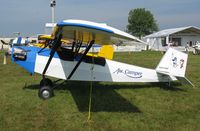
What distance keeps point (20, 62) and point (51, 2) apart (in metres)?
15.2

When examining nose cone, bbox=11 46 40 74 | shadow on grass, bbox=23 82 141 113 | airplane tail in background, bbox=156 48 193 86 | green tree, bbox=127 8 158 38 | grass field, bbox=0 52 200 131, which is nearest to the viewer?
grass field, bbox=0 52 200 131

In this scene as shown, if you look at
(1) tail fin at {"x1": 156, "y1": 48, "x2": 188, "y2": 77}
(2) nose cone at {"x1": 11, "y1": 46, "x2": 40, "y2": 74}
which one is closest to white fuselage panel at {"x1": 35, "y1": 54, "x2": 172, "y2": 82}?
(2) nose cone at {"x1": 11, "y1": 46, "x2": 40, "y2": 74}

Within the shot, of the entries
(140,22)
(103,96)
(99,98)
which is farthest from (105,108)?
(140,22)

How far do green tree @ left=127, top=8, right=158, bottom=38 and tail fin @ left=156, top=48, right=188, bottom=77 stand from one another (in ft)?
313

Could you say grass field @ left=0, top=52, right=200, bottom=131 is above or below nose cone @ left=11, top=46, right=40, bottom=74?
below

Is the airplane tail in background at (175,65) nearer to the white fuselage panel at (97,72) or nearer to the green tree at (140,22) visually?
the white fuselage panel at (97,72)

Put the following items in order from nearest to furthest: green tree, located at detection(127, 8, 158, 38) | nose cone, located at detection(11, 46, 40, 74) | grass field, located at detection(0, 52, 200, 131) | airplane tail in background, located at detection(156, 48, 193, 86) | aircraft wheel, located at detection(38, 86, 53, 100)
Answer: grass field, located at detection(0, 52, 200, 131) → aircraft wheel, located at detection(38, 86, 53, 100) → nose cone, located at detection(11, 46, 40, 74) → airplane tail in background, located at detection(156, 48, 193, 86) → green tree, located at detection(127, 8, 158, 38)

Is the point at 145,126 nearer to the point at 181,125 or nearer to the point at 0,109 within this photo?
the point at 181,125

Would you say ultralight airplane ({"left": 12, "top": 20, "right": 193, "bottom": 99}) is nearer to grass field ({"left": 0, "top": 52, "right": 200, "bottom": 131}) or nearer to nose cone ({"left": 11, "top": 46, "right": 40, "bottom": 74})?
nose cone ({"left": 11, "top": 46, "right": 40, "bottom": 74})

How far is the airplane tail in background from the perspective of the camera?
942cm

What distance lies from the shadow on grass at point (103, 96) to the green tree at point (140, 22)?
94.9 metres

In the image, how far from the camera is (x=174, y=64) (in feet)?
31.0

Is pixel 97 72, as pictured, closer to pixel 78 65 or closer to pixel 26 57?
pixel 78 65

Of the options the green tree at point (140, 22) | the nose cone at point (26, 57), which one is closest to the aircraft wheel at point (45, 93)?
the nose cone at point (26, 57)
